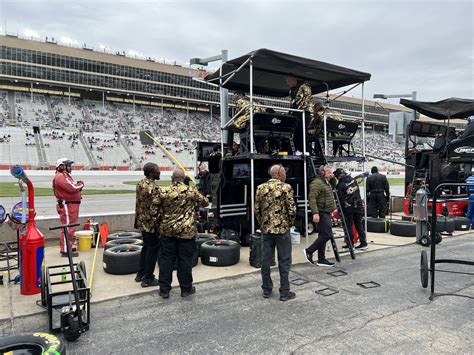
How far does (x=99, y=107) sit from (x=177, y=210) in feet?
259

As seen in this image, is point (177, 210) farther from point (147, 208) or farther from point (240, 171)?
point (240, 171)

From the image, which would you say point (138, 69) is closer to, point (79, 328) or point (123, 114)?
point (123, 114)

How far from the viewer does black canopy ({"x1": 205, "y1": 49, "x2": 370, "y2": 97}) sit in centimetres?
773

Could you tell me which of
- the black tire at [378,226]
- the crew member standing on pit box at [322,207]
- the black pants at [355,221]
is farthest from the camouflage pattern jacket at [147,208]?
the black tire at [378,226]

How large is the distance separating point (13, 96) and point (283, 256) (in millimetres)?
80523

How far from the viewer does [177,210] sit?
5148 mm

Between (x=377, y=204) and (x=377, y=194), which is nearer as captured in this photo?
(x=377, y=194)

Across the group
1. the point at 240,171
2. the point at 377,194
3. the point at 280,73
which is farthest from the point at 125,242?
the point at 377,194

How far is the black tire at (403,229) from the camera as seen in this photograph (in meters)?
9.76

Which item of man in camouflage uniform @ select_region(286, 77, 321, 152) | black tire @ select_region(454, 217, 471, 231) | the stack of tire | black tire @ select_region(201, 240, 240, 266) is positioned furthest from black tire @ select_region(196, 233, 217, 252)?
black tire @ select_region(454, 217, 471, 231)

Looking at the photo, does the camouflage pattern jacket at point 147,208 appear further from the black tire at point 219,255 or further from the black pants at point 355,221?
the black pants at point 355,221

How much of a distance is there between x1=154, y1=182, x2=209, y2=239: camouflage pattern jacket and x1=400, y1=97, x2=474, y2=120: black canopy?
801 cm

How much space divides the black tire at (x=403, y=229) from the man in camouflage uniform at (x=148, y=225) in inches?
275

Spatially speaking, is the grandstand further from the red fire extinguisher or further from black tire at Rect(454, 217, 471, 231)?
the red fire extinguisher
